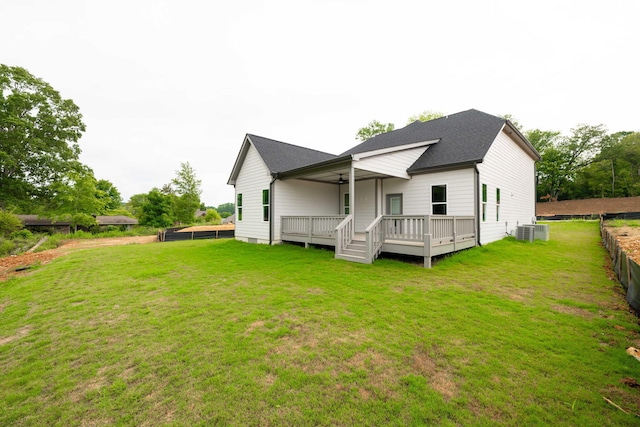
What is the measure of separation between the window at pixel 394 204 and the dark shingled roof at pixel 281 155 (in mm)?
3768

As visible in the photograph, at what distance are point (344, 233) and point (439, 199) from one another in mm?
4649

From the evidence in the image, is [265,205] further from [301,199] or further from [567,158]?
[567,158]

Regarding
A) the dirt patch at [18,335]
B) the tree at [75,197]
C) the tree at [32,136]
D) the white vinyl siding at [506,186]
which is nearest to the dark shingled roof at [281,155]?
the white vinyl siding at [506,186]

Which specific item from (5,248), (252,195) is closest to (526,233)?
(252,195)

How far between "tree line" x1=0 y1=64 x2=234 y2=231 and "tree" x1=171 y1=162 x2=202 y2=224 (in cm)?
999

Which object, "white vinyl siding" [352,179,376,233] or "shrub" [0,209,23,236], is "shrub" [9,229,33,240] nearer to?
"shrub" [0,209,23,236]

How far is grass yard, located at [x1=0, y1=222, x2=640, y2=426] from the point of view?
2.14m

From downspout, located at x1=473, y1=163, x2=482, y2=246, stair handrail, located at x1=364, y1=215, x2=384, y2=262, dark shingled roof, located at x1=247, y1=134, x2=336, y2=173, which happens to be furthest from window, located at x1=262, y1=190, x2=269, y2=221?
downspout, located at x1=473, y1=163, x2=482, y2=246

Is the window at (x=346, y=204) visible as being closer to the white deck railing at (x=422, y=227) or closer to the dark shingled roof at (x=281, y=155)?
the dark shingled roof at (x=281, y=155)

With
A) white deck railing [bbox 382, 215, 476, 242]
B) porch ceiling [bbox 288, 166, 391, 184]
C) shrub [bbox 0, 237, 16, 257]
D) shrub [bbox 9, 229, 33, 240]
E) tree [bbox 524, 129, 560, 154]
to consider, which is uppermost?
tree [bbox 524, 129, 560, 154]

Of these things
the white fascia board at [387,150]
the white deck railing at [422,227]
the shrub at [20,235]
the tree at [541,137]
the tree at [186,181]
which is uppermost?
the tree at [541,137]

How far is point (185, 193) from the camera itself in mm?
36188

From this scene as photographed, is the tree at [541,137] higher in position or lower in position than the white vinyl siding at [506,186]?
higher

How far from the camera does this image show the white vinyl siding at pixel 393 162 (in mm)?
8953
